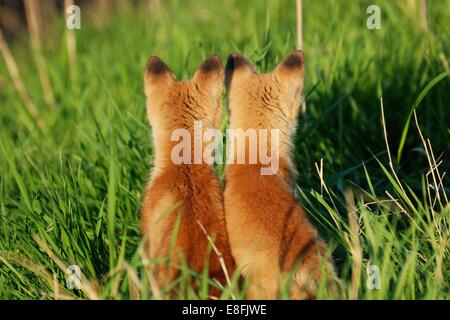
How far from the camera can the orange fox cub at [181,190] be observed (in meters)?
3.01

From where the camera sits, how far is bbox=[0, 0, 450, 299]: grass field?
310 cm

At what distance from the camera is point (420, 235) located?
3398 mm

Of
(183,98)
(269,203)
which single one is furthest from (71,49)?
(269,203)

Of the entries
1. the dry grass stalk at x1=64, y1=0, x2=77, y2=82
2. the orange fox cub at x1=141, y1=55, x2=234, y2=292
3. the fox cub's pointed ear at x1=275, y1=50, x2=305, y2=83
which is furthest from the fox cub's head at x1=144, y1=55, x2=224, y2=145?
the dry grass stalk at x1=64, y1=0, x2=77, y2=82

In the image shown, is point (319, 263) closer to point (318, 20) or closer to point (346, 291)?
point (346, 291)

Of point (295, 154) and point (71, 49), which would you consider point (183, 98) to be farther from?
point (71, 49)

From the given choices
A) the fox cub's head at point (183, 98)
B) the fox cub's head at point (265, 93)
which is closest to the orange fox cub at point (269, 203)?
the fox cub's head at point (265, 93)

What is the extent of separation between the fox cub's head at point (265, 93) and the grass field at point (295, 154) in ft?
1.27

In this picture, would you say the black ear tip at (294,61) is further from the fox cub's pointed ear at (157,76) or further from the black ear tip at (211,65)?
the fox cub's pointed ear at (157,76)

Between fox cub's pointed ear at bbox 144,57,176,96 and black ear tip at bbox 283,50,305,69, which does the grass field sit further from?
black ear tip at bbox 283,50,305,69

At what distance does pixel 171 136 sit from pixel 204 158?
0.66 ft

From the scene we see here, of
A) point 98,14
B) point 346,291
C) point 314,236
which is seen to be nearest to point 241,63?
point 314,236

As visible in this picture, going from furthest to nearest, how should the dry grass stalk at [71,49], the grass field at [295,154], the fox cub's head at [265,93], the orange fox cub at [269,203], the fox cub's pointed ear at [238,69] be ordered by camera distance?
1. the dry grass stalk at [71,49]
2. the fox cub's pointed ear at [238,69]
3. the fox cub's head at [265,93]
4. the grass field at [295,154]
5. the orange fox cub at [269,203]

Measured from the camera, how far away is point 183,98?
3543 mm
